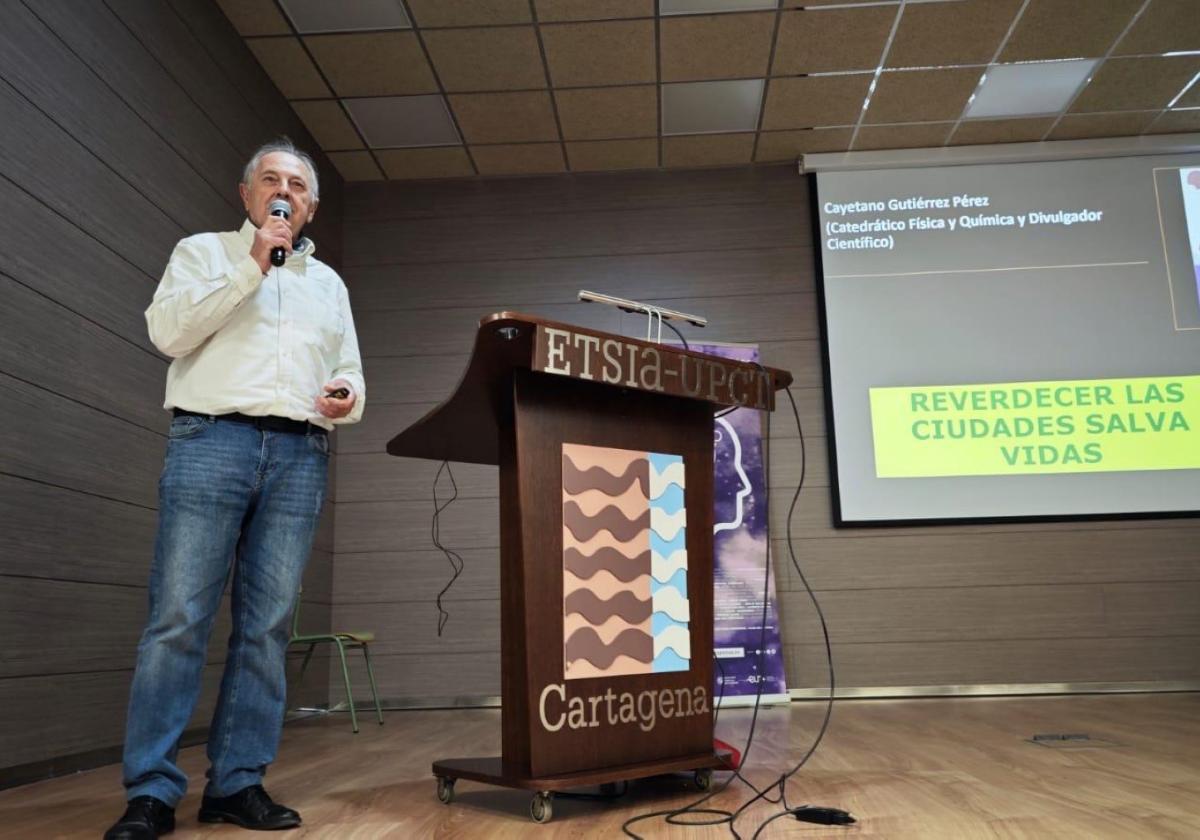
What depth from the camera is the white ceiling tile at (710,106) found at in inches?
185

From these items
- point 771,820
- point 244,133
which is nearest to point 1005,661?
point 771,820

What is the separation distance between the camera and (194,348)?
185 cm

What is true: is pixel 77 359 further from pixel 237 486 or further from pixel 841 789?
pixel 841 789

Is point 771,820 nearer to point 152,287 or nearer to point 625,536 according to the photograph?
point 625,536

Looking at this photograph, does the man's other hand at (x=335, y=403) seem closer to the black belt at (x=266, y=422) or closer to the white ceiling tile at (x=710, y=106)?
the black belt at (x=266, y=422)

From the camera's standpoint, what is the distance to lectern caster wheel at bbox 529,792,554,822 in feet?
5.81

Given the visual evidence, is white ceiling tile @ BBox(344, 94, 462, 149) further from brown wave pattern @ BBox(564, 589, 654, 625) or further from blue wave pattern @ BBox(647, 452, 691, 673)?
brown wave pattern @ BBox(564, 589, 654, 625)

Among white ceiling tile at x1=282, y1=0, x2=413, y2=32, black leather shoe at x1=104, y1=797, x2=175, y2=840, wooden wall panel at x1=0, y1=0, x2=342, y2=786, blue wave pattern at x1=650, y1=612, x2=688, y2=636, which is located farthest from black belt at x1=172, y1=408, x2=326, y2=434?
white ceiling tile at x1=282, y1=0, x2=413, y2=32

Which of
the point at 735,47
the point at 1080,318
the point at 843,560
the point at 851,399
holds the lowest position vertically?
the point at 843,560

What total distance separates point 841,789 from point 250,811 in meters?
1.22

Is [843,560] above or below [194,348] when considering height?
below

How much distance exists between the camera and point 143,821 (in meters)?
1.66

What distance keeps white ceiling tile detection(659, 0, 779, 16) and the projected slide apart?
142 centimetres

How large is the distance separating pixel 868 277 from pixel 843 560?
4.99ft
